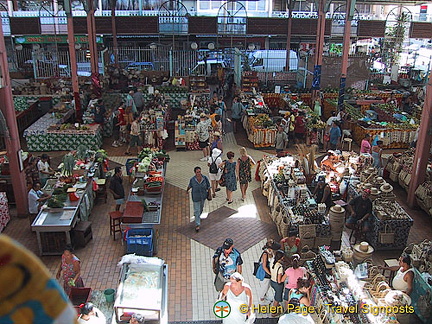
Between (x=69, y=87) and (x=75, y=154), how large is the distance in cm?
1069

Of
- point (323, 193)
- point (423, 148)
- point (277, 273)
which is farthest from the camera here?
point (423, 148)

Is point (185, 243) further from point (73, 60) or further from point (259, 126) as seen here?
point (73, 60)

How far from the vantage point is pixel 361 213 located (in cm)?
1028

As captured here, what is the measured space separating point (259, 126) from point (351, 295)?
10.6 m

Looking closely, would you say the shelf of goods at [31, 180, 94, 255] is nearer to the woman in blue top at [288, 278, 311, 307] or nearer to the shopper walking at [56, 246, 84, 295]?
the shopper walking at [56, 246, 84, 295]

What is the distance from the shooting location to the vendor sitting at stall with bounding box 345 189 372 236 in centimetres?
1022

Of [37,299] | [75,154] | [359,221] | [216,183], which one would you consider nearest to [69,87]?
[75,154]

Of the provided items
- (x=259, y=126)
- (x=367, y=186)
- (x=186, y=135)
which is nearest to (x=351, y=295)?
(x=367, y=186)

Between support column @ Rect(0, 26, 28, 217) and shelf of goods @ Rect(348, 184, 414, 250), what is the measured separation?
8467 millimetres

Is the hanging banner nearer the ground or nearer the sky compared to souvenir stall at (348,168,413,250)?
nearer the sky

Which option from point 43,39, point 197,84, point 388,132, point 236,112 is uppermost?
point 43,39

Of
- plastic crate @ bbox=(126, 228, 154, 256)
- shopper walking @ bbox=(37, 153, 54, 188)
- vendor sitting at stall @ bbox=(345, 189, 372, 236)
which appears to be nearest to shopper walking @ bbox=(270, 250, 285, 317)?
plastic crate @ bbox=(126, 228, 154, 256)

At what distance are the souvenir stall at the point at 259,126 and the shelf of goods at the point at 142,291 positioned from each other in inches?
383

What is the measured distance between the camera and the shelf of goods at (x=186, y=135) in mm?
16578
